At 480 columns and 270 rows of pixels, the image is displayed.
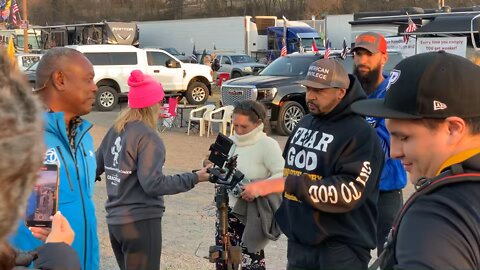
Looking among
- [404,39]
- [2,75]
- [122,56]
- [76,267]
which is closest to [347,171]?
[76,267]

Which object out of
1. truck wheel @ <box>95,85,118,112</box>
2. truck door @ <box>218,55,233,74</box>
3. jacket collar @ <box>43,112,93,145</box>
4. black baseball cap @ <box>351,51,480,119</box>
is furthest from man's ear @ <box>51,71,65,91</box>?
truck door @ <box>218,55,233,74</box>

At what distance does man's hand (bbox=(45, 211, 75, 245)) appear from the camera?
2148mm

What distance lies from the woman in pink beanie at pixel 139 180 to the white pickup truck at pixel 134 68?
16.0 meters

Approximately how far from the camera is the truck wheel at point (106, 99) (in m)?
19.9

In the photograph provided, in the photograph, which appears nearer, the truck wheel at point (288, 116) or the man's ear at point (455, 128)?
the man's ear at point (455, 128)

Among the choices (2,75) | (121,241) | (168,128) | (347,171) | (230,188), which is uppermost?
(2,75)

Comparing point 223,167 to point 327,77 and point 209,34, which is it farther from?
point 209,34

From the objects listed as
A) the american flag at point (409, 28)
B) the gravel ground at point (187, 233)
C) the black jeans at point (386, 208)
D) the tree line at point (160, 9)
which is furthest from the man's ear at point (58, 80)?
the tree line at point (160, 9)

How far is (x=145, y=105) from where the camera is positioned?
4.05 meters

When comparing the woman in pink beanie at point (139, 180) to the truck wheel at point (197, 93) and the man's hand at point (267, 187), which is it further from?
the truck wheel at point (197, 93)

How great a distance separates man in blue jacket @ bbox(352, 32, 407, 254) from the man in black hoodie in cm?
72

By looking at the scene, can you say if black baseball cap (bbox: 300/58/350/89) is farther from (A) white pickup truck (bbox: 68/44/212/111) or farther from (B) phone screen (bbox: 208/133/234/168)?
(A) white pickup truck (bbox: 68/44/212/111)

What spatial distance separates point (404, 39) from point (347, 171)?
12.1 m

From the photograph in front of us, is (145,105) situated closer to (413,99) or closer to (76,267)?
(76,267)
